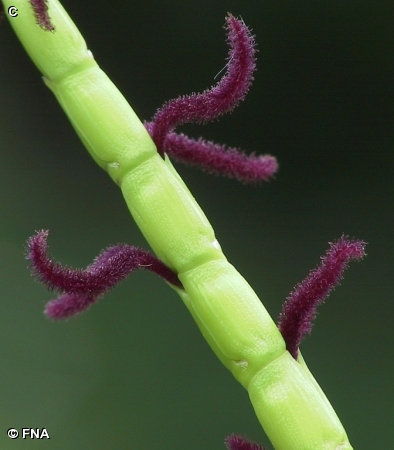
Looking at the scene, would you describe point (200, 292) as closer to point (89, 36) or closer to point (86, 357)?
point (86, 357)

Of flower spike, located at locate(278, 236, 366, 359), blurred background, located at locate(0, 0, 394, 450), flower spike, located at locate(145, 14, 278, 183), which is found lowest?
blurred background, located at locate(0, 0, 394, 450)

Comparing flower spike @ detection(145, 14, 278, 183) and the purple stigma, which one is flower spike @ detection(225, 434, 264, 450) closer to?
flower spike @ detection(145, 14, 278, 183)

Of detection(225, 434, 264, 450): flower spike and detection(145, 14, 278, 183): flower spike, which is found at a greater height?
detection(145, 14, 278, 183): flower spike

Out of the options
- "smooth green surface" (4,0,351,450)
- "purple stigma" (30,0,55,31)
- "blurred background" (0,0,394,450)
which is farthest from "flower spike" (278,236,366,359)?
"blurred background" (0,0,394,450)

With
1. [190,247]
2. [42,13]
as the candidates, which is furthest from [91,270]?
[42,13]

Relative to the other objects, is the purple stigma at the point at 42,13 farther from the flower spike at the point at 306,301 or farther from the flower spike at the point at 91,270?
the flower spike at the point at 306,301

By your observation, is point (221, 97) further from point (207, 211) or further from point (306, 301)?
point (207, 211)
